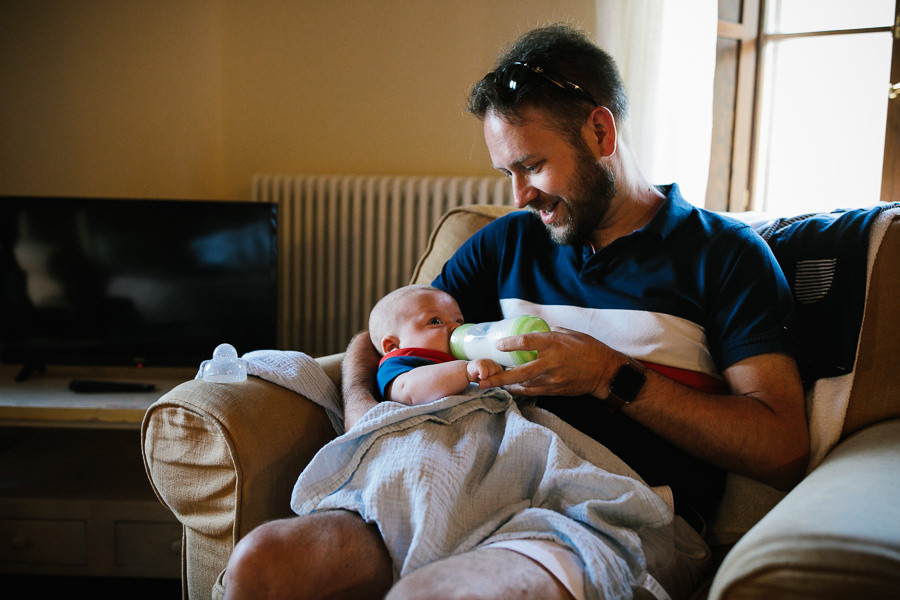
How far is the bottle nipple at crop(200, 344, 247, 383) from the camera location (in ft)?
3.90

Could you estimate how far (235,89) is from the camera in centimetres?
263

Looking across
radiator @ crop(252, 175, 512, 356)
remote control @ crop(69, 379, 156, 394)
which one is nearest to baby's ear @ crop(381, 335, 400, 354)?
remote control @ crop(69, 379, 156, 394)

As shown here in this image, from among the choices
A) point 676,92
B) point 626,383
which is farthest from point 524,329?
point 676,92

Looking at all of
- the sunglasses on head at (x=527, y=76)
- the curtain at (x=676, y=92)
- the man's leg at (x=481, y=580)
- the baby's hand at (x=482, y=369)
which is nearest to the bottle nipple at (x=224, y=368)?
the baby's hand at (x=482, y=369)

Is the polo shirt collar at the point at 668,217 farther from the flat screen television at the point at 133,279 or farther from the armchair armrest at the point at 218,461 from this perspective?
the flat screen television at the point at 133,279

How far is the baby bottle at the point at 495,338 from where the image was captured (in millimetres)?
1054

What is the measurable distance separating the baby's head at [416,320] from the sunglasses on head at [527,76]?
0.40 m

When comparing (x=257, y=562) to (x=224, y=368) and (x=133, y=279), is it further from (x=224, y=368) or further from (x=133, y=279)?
(x=133, y=279)

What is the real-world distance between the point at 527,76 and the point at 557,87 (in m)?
0.06

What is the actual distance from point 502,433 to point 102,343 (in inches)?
61.8

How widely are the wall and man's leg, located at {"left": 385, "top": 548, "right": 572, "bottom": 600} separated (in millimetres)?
1859

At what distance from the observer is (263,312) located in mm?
2129

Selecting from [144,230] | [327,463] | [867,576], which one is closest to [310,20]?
[144,230]

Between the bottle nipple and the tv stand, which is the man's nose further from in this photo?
the tv stand
